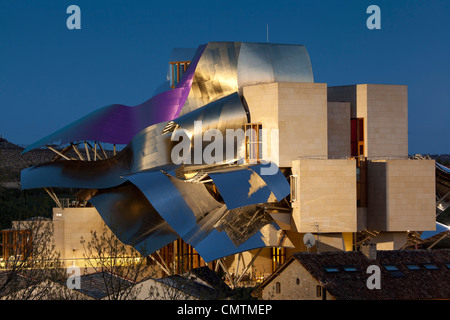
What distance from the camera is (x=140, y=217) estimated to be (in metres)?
38.0

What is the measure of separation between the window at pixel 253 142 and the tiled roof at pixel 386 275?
8755mm

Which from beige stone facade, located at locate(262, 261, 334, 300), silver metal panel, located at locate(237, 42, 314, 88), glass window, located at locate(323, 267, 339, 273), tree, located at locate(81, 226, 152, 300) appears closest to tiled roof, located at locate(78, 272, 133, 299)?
tree, located at locate(81, 226, 152, 300)

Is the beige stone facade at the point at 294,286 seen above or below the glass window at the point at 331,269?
below

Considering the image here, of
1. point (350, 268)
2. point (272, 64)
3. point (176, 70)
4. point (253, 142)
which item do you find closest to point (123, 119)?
point (176, 70)

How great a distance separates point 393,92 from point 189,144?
11.0m

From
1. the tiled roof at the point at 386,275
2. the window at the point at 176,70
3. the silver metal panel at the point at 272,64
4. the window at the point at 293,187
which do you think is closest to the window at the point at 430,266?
the tiled roof at the point at 386,275

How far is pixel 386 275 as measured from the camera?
88.8 feet

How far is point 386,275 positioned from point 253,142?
1101 cm

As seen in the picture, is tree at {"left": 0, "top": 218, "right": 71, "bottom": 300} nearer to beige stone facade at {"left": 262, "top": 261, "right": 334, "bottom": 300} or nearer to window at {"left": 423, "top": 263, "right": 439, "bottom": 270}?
beige stone facade at {"left": 262, "top": 261, "right": 334, "bottom": 300}

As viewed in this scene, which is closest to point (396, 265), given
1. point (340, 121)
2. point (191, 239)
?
point (191, 239)

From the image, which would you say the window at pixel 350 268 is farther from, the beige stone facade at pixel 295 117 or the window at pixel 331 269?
the beige stone facade at pixel 295 117

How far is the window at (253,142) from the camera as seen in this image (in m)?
35.3
